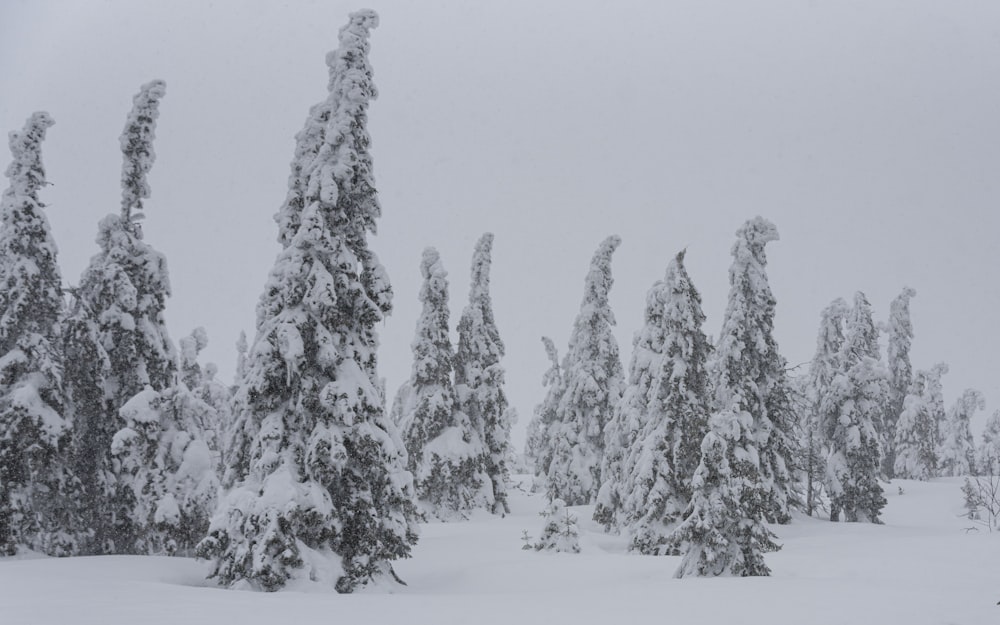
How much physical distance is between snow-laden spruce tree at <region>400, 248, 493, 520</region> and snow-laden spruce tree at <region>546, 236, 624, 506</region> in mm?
5075

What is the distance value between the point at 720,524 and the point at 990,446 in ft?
215

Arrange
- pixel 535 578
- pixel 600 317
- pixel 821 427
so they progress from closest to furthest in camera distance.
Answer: pixel 535 578 → pixel 821 427 → pixel 600 317

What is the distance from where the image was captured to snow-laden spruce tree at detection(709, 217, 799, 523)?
32.2 metres

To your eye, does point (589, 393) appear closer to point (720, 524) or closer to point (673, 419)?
point (673, 419)

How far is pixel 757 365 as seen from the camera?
33.2 metres

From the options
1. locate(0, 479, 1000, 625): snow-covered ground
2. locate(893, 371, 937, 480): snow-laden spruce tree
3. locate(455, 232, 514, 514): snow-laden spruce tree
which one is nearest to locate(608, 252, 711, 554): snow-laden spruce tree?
locate(0, 479, 1000, 625): snow-covered ground

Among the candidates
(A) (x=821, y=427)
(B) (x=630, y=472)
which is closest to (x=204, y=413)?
(B) (x=630, y=472)

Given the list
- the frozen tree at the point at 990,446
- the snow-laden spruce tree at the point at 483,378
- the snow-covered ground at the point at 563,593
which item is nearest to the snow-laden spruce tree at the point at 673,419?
the snow-covered ground at the point at 563,593

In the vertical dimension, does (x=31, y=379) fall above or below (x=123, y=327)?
below

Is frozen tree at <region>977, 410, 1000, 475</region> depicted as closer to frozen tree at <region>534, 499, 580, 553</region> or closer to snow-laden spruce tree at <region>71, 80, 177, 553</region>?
frozen tree at <region>534, 499, 580, 553</region>

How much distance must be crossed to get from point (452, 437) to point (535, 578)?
20.6 meters

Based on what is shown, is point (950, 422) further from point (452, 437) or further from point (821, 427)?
point (452, 437)

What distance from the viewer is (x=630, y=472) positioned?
98.7 ft

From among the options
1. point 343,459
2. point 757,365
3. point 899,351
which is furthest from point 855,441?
point 899,351
